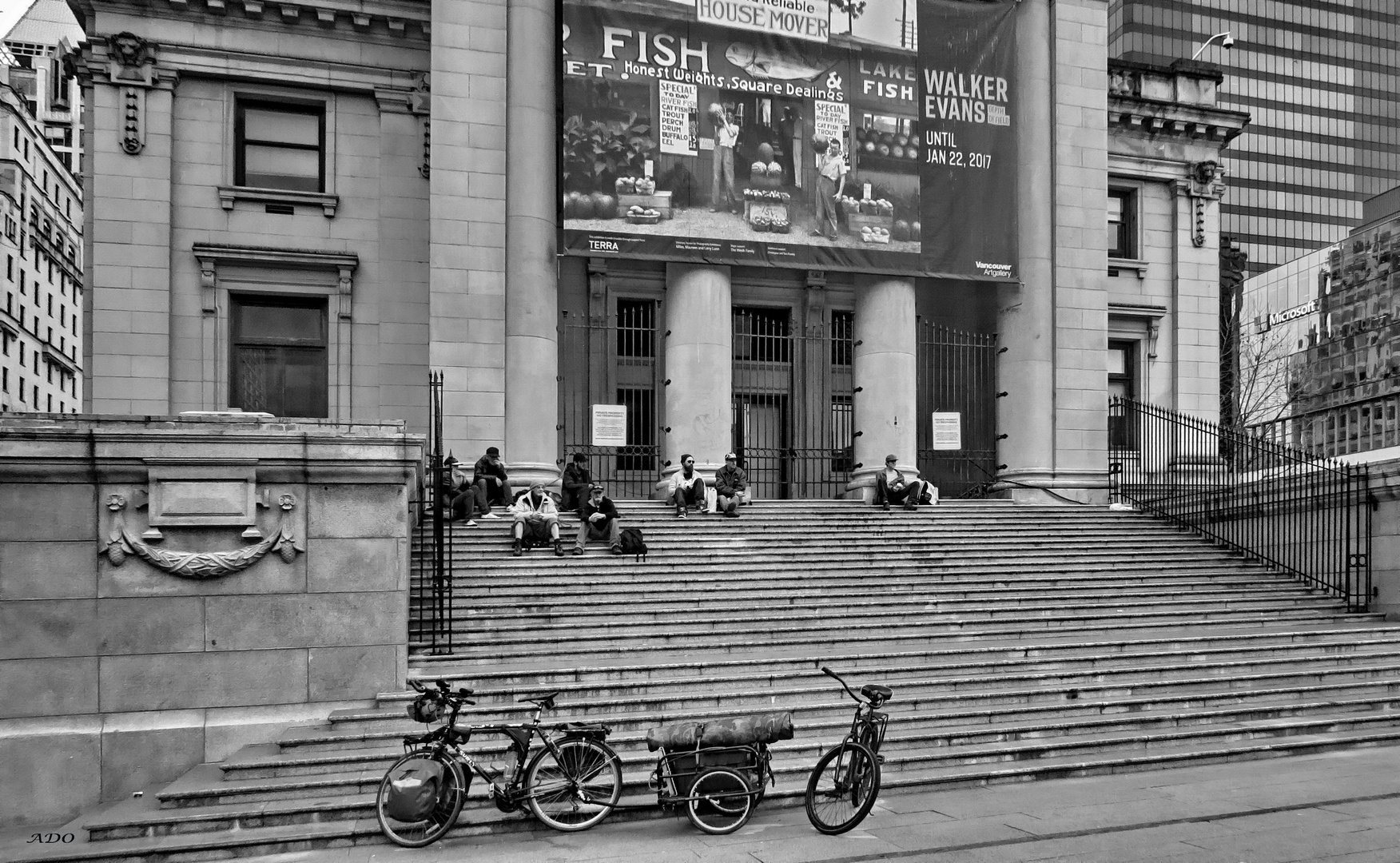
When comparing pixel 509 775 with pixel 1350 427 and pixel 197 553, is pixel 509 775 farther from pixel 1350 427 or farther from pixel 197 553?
pixel 1350 427

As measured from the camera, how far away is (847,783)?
8.91 m

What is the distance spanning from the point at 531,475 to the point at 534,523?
148 inches

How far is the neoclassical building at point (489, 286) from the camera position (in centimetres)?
2116

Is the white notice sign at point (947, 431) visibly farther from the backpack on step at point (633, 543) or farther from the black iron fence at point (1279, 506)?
the backpack on step at point (633, 543)

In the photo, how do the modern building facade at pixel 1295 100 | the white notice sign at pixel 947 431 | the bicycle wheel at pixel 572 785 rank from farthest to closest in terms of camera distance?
the modern building facade at pixel 1295 100 → the white notice sign at pixel 947 431 → the bicycle wheel at pixel 572 785

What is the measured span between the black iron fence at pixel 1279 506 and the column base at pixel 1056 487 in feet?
1.45

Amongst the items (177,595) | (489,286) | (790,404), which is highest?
(489,286)

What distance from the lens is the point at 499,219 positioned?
2119 centimetres

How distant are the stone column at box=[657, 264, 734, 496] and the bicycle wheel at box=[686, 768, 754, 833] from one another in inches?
497

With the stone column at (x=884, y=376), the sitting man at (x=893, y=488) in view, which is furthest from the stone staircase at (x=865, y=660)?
the stone column at (x=884, y=376)

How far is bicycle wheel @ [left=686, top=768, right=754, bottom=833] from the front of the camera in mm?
8984

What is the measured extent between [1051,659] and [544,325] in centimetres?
1147

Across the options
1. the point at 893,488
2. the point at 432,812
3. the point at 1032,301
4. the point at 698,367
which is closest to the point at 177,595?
the point at 432,812

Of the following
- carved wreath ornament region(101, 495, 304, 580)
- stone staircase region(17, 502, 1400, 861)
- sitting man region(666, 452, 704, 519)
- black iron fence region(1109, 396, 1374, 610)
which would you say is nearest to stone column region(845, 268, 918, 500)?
stone staircase region(17, 502, 1400, 861)
